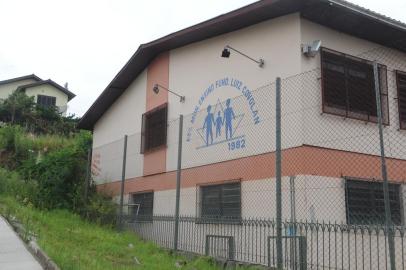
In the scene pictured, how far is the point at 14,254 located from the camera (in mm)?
8297

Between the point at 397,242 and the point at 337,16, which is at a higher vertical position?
the point at 337,16

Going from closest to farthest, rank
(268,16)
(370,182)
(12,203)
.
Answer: (370,182)
(268,16)
(12,203)

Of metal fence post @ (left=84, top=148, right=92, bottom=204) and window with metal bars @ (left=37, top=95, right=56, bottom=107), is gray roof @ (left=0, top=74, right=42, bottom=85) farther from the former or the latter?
metal fence post @ (left=84, top=148, right=92, bottom=204)

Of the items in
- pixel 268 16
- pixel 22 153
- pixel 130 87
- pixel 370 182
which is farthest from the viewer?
pixel 22 153

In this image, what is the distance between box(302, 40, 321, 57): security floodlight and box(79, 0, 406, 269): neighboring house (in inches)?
3.9

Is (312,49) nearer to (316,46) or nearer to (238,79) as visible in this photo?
(316,46)

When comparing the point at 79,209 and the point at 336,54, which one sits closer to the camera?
the point at 336,54

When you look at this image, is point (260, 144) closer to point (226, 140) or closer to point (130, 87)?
point (226, 140)

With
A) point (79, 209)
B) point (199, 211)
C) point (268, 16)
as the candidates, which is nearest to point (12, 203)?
point (79, 209)

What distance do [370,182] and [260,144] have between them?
2321mm

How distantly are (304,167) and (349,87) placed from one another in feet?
7.41

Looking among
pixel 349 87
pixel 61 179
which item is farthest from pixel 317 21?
pixel 61 179

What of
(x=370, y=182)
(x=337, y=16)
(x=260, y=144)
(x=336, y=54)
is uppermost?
(x=337, y=16)

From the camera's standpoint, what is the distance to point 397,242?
9.45 metres
